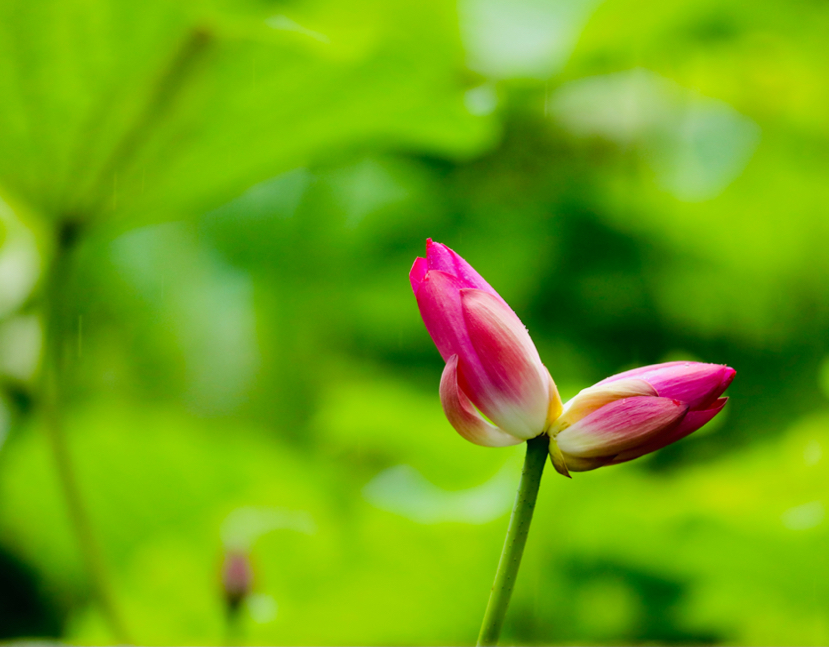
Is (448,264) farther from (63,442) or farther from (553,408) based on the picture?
(63,442)

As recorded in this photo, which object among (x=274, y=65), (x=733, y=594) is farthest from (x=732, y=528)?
(x=274, y=65)

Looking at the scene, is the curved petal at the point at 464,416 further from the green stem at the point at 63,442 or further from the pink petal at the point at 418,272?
the green stem at the point at 63,442

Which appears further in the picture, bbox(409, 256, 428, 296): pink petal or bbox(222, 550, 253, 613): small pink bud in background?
bbox(222, 550, 253, 613): small pink bud in background

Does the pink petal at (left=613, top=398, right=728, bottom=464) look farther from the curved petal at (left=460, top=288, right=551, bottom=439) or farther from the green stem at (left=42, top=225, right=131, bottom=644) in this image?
the green stem at (left=42, top=225, right=131, bottom=644)

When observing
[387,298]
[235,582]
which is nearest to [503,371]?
[235,582]

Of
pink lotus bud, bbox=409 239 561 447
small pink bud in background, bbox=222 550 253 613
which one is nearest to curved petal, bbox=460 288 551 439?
pink lotus bud, bbox=409 239 561 447

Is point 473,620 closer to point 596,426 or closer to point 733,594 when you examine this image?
point 733,594

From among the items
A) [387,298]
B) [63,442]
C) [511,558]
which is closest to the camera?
[511,558]
